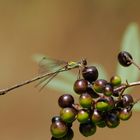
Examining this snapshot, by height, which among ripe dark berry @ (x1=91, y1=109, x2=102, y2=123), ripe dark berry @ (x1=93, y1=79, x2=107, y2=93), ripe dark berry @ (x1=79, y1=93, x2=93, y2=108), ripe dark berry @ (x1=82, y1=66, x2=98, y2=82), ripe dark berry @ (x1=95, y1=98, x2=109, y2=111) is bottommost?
ripe dark berry @ (x1=91, y1=109, x2=102, y2=123)

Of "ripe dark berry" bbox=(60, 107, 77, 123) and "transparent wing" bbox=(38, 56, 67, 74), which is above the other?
"transparent wing" bbox=(38, 56, 67, 74)

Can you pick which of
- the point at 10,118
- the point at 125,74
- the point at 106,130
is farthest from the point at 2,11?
the point at 125,74

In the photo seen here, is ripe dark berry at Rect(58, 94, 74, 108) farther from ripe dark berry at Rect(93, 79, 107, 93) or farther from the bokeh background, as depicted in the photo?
the bokeh background

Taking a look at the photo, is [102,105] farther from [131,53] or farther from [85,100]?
[131,53]

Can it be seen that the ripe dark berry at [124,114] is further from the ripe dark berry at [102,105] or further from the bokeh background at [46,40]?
the bokeh background at [46,40]

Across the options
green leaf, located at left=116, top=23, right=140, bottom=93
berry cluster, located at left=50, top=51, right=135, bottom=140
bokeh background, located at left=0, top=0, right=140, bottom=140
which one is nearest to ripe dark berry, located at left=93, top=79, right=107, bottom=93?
berry cluster, located at left=50, top=51, right=135, bottom=140

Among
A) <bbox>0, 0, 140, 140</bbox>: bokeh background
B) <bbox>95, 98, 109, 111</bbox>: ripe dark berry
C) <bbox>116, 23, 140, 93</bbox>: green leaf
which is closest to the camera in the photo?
<bbox>95, 98, 109, 111</bbox>: ripe dark berry

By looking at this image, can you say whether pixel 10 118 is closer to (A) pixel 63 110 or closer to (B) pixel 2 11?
(B) pixel 2 11
